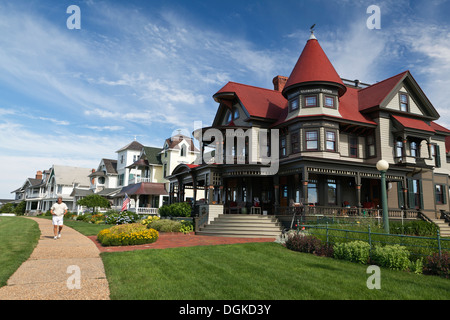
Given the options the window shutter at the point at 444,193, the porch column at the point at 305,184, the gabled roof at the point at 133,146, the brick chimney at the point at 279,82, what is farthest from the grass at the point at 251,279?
the gabled roof at the point at 133,146

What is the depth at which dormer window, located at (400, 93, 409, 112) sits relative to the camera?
83.7ft

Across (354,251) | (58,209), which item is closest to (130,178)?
(58,209)

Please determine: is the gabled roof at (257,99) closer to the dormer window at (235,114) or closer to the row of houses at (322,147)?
the row of houses at (322,147)

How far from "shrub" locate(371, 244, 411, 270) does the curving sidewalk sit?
735cm

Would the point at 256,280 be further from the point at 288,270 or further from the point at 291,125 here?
the point at 291,125

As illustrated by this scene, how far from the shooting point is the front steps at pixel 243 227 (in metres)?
18.2

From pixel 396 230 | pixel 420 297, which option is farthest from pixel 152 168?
pixel 420 297

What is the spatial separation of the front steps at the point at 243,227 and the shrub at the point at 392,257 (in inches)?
330

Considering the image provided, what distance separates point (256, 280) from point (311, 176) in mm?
16354

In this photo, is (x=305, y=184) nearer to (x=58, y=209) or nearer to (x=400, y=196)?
(x=400, y=196)

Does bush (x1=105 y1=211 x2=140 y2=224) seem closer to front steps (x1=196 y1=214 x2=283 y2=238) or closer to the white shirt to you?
front steps (x1=196 y1=214 x2=283 y2=238)

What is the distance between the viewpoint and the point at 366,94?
27.0 metres

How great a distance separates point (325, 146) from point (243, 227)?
8.16 m

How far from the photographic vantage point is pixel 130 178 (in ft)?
164
